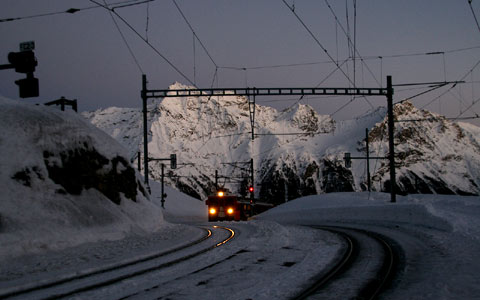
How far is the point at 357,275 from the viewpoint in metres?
10.2

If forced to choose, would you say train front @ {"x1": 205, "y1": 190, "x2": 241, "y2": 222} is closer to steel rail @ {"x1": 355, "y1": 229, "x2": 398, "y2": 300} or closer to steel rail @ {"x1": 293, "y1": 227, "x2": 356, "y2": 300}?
steel rail @ {"x1": 293, "y1": 227, "x2": 356, "y2": 300}

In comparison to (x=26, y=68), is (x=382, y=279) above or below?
below

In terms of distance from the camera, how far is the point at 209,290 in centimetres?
866

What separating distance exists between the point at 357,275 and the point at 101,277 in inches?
223

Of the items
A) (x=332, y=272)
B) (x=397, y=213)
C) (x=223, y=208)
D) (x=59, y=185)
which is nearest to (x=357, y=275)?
(x=332, y=272)

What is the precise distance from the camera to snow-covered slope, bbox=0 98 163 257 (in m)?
15.0

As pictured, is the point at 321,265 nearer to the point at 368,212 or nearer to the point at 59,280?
the point at 59,280

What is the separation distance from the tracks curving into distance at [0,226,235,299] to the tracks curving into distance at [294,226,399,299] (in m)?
4.02

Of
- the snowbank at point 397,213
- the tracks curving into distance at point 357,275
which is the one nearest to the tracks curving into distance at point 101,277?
the tracks curving into distance at point 357,275

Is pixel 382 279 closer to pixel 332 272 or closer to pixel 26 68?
pixel 332 272

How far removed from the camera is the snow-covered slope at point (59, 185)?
15.0 metres

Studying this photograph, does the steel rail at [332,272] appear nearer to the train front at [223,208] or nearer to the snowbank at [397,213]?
the snowbank at [397,213]

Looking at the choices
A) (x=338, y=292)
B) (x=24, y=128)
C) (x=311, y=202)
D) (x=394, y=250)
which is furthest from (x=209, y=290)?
(x=311, y=202)

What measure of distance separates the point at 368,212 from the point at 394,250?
2118 centimetres
